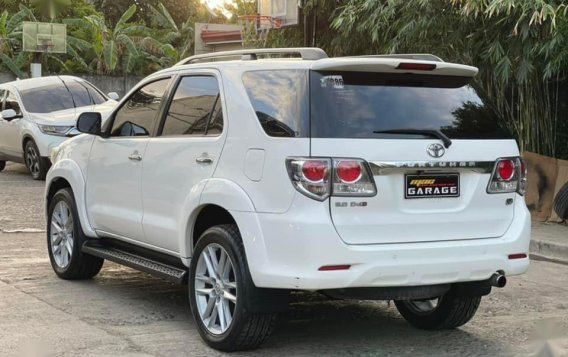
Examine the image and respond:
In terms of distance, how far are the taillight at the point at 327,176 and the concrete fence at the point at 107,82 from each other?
2282cm

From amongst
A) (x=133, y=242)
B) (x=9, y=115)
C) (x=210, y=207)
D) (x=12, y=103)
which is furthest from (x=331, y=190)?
(x=12, y=103)

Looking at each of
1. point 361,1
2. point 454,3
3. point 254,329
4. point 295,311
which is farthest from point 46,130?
point 254,329

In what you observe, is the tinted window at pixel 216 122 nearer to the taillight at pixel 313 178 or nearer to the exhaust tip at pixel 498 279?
→ the taillight at pixel 313 178

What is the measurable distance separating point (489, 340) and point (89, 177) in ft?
11.3

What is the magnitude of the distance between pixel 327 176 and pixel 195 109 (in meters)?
1.45

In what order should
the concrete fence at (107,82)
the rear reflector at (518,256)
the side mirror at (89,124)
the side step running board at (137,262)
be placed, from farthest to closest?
1. the concrete fence at (107,82)
2. the side mirror at (89,124)
3. the side step running board at (137,262)
4. the rear reflector at (518,256)

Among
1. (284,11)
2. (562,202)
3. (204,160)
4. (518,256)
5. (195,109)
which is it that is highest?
(284,11)

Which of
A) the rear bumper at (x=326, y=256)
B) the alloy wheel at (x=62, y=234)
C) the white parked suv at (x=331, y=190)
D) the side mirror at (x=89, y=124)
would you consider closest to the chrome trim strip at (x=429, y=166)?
the white parked suv at (x=331, y=190)

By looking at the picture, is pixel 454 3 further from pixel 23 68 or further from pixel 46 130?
pixel 23 68

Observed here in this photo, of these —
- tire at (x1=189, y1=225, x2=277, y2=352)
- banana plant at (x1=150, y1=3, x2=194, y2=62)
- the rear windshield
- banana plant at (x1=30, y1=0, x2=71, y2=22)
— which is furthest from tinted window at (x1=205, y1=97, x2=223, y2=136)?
banana plant at (x1=30, y1=0, x2=71, y2=22)

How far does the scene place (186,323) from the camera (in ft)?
19.1

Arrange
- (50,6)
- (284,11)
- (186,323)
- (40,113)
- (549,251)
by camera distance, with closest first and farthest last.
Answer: (186,323) < (549,251) < (40,113) < (284,11) < (50,6)

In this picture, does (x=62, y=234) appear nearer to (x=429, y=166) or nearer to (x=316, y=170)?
(x=316, y=170)

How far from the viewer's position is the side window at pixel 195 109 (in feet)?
17.7
